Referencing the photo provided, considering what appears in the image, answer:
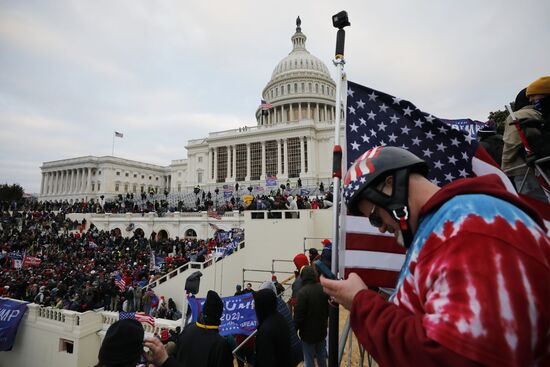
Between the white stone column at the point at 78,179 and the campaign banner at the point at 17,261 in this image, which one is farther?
the white stone column at the point at 78,179

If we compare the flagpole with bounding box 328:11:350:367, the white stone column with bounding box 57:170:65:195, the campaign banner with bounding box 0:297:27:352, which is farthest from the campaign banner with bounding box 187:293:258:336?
the white stone column with bounding box 57:170:65:195

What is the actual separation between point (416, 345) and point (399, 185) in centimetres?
76

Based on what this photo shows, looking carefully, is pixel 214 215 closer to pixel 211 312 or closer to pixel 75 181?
pixel 211 312

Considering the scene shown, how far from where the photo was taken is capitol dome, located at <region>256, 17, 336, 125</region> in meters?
71.5

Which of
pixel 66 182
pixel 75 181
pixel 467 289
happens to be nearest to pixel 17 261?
pixel 467 289

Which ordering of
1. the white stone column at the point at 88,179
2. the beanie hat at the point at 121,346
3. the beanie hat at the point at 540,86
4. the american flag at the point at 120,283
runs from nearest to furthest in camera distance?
1. the beanie hat at the point at 121,346
2. the beanie hat at the point at 540,86
3. the american flag at the point at 120,283
4. the white stone column at the point at 88,179

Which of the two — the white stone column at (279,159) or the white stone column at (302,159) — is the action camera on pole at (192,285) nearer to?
the white stone column at (302,159)

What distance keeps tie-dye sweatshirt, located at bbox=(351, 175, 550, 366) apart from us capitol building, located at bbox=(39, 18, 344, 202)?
50.7 meters

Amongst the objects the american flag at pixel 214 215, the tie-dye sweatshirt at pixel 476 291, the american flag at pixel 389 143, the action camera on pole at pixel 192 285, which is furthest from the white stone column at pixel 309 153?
the tie-dye sweatshirt at pixel 476 291

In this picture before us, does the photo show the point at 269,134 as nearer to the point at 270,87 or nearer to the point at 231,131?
the point at 231,131

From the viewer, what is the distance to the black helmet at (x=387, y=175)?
1.54 meters

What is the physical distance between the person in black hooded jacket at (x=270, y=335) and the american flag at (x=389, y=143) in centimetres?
115

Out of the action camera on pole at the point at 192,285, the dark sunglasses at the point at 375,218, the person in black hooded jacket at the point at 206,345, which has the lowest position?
the action camera on pole at the point at 192,285

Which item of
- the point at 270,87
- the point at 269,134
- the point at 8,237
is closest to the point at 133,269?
the point at 8,237
